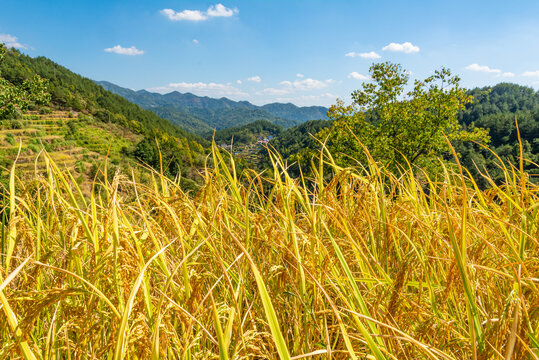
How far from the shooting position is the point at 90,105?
7500 cm

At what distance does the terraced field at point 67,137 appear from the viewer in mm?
44812

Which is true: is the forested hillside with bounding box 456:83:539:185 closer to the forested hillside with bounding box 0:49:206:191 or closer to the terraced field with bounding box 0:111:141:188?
the forested hillside with bounding box 0:49:206:191

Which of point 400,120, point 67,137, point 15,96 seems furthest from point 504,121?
point 67,137

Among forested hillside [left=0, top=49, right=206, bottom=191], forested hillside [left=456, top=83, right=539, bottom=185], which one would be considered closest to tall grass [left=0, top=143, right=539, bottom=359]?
forested hillside [left=456, top=83, right=539, bottom=185]

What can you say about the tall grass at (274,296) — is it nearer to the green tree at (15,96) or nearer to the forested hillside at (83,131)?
the green tree at (15,96)

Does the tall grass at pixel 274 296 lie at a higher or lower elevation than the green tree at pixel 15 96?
lower

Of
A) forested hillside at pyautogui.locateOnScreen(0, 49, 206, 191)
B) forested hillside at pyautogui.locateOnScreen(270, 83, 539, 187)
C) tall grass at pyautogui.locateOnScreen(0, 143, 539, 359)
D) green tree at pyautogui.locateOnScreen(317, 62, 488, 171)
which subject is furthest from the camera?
forested hillside at pyautogui.locateOnScreen(270, 83, 539, 187)

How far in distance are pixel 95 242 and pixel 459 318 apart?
1075mm

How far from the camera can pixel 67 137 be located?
5553 cm

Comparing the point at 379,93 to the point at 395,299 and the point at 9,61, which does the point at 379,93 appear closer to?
the point at 395,299

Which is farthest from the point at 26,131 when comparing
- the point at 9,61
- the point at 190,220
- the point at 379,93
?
the point at 190,220

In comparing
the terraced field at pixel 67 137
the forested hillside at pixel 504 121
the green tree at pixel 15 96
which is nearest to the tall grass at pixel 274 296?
the green tree at pixel 15 96

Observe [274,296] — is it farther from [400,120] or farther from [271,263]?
[400,120]

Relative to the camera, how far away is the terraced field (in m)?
44.8
